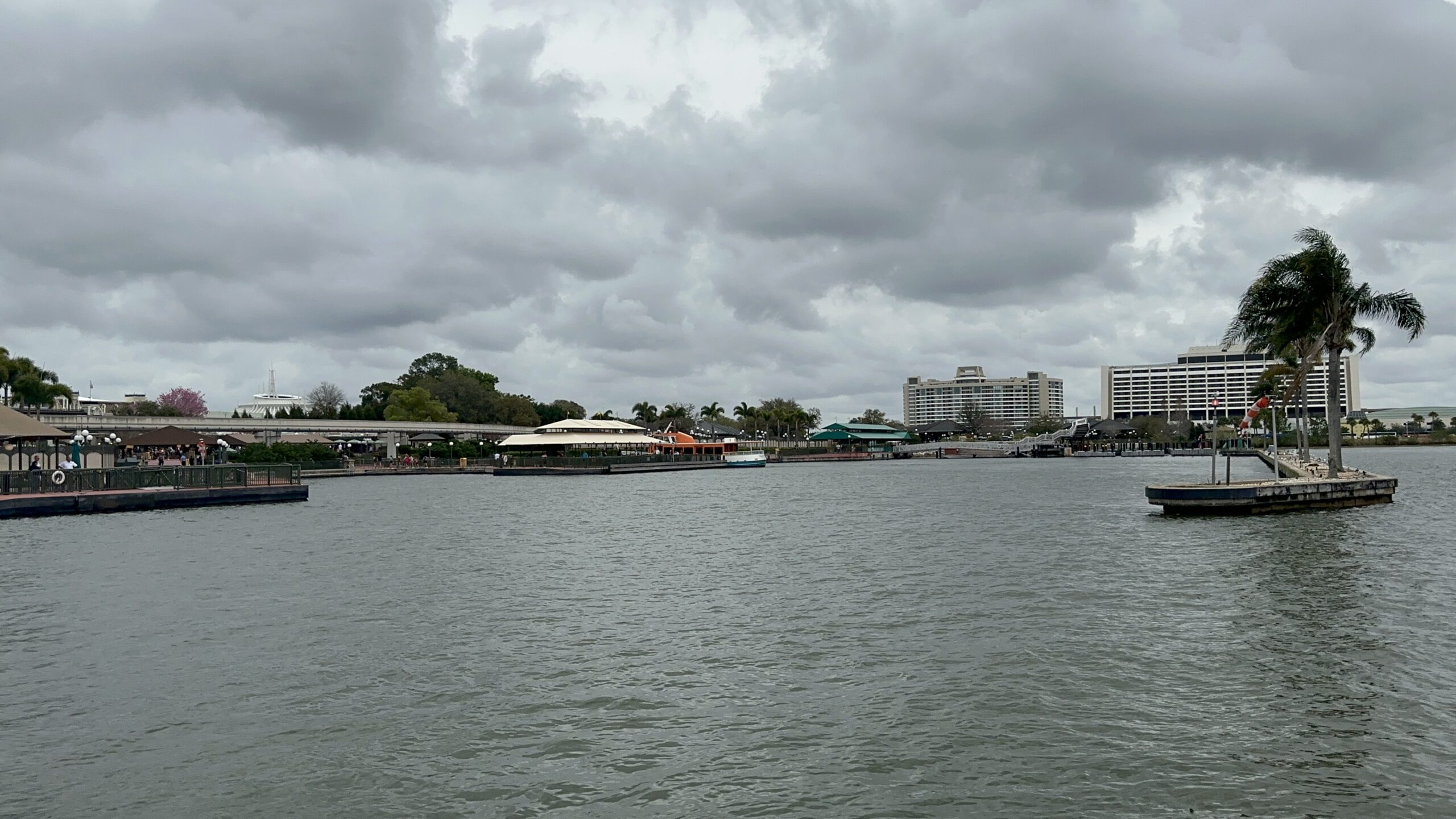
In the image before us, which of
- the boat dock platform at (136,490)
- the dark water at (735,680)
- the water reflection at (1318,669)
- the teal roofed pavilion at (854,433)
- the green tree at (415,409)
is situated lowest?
the water reflection at (1318,669)

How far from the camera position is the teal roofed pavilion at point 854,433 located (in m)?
179

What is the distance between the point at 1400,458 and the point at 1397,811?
478 feet

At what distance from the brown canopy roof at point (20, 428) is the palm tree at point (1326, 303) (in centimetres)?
6564

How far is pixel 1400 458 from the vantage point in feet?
425

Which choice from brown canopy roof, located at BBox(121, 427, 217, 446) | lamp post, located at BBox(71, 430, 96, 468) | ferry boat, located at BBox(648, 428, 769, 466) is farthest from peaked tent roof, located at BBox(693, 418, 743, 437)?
lamp post, located at BBox(71, 430, 96, 468)

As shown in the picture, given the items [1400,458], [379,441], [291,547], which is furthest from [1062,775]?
[1400,458]

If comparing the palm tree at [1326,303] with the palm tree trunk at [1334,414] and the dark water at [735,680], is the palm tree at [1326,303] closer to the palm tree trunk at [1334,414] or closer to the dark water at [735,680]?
the palm tree trunk at [1334,414]

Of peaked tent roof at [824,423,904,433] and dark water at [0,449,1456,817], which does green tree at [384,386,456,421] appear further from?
dark water at [0,449,1456,817]

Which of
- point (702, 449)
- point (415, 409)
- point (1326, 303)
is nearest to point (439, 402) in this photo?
point (415, 409)

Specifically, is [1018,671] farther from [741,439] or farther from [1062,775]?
[741,439]

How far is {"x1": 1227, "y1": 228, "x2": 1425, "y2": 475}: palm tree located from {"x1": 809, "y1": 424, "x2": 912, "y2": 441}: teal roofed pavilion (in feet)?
405

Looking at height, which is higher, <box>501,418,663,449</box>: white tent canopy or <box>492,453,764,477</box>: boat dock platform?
<box>501,418,663,449</box>: white tent canopy

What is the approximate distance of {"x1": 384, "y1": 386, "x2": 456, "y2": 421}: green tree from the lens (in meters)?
134

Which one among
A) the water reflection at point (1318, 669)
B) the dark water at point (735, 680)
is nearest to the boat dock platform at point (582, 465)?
the dark water at point (735, 680)
